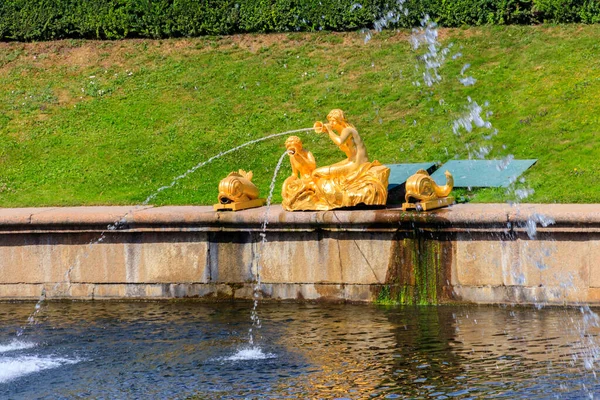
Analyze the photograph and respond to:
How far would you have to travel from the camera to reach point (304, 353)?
377 inches

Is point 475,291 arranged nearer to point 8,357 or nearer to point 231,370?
point 231,370

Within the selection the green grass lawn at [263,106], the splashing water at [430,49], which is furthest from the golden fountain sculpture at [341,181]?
the splashing water at [430,49]

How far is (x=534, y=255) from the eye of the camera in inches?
434

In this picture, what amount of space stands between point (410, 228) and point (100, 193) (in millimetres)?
5360

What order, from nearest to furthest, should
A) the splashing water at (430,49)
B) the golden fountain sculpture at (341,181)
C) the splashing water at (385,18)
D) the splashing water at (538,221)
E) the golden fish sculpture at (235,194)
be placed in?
1. the splashing water at (538,221)
2. the golden fountain sculpture at (341,181)
3. the golden fish sculpture at (235,194)
4. the splashing water at (430,49)
5. the splashing water at (385,18)

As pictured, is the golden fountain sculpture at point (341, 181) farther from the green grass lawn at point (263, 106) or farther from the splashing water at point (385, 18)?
the splashing water at point (385, 18)

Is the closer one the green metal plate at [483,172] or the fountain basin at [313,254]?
the fountain basin at [313,254]

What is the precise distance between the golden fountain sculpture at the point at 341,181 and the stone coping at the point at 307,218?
0.55 ft

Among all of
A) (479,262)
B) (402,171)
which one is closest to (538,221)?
(479,262)

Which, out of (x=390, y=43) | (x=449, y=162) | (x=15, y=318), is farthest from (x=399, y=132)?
(x=15, y=318)

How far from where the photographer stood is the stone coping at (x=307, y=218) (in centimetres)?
1091

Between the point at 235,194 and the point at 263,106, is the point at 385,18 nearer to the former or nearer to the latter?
the point at 263,106

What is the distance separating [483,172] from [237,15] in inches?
335

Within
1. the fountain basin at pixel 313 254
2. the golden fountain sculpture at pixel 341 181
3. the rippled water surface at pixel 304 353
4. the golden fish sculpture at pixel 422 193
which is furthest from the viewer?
the golden fountain sculpture at pixel 341 181
